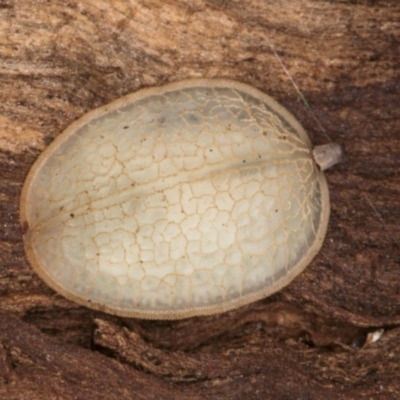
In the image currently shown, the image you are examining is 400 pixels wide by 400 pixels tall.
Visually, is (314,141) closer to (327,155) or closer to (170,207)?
(327,155)

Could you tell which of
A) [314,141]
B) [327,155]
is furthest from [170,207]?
[314,141]

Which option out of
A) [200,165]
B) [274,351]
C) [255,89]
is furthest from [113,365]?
[255,89]

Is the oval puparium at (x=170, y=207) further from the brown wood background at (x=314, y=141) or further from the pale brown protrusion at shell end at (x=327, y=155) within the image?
the brown wood background at (x=314, y=141)

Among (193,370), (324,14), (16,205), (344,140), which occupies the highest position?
(324,14)

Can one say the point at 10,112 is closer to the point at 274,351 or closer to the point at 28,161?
the point at 28,161

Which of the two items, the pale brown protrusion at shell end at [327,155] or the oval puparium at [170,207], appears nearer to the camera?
the oval puparium at [170,207]

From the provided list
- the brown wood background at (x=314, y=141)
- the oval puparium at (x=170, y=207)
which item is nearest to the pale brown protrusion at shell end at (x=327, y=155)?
the oval puparium at (x=170, y=207)
